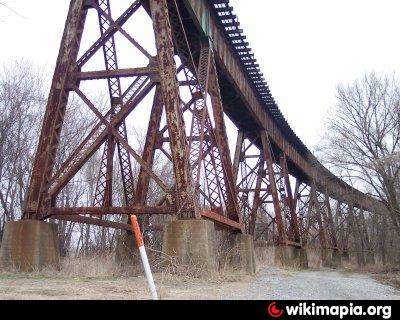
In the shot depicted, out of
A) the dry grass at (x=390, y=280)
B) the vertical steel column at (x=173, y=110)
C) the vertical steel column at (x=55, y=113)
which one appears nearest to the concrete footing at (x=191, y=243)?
the vertical steel column at (x=173, y=110)

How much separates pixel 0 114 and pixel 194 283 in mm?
15004

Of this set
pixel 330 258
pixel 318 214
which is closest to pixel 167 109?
pixel 318 214

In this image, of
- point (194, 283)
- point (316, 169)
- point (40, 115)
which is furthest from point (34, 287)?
point (316, 169)

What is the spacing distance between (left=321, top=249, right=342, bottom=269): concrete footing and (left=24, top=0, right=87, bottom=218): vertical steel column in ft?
69.4

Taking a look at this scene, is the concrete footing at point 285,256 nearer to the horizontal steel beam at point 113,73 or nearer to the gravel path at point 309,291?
the gravel path at point 309,291

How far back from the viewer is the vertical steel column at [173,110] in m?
7.33

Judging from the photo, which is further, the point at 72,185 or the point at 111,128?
the point at 72,185

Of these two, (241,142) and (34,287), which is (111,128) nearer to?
(34,287)

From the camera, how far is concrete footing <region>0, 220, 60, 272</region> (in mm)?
7492

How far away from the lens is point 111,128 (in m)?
8.09

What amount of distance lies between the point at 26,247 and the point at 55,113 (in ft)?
8.06
